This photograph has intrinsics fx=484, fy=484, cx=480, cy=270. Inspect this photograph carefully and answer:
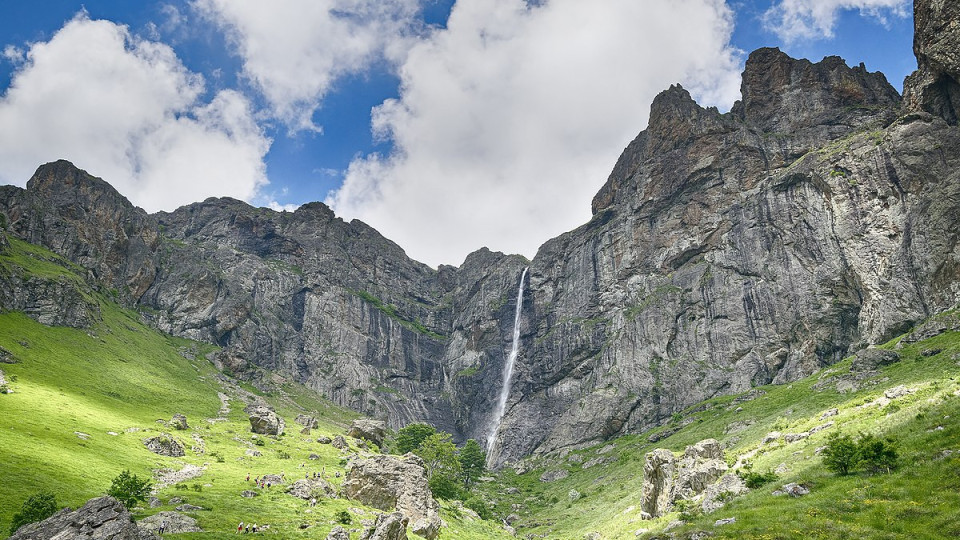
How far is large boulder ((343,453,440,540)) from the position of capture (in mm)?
57125

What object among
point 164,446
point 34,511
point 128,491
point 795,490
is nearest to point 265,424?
point 164,446

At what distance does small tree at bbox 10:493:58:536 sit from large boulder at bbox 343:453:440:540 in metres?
28.8

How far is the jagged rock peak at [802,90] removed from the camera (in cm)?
Answer: 15538

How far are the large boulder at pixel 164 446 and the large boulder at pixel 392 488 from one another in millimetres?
30852

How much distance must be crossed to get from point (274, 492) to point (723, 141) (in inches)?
6635

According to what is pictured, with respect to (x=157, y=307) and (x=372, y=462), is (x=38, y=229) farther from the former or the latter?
(x=372, y=462)

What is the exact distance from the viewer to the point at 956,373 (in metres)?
55.1

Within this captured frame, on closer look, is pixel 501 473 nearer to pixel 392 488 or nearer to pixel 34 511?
pixel 392 488

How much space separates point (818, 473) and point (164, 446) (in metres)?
81.6

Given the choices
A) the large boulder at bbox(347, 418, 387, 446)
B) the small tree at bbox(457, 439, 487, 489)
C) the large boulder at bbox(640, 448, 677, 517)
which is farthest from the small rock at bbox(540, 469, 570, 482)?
the large boulder at bbox(640, 448, 677, 517)

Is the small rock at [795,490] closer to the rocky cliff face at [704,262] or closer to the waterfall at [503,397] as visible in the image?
the rocky cliff face at [704,262]

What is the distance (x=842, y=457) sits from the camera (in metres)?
30.0

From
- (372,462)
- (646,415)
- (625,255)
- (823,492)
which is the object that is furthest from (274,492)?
(625,255)

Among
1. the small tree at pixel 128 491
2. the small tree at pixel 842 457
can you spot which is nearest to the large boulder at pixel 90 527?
the small tree at pixel 128 491
